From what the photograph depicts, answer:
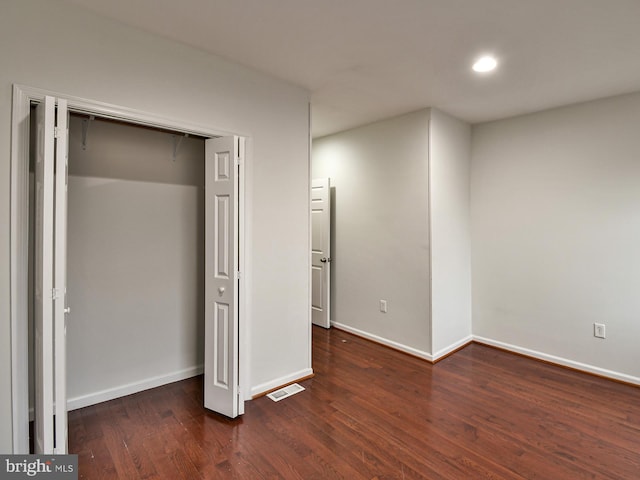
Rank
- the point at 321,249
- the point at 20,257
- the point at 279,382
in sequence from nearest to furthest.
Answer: the point at 20,257 < the point at 279,382 < the point at 321,249

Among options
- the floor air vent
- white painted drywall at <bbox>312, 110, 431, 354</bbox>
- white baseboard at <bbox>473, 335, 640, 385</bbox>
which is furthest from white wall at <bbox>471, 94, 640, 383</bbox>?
the floor air vent

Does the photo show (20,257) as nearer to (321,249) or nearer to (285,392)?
(285,392)

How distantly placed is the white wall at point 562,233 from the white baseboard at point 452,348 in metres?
0.15

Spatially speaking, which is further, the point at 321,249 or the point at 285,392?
the point at 321,249

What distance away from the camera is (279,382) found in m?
3.04

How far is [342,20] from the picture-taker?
2.13m

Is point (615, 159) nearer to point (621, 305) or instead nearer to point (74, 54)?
point (621, 305)

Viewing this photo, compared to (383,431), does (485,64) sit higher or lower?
higher

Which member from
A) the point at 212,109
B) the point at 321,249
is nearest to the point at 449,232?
the point at 321,249

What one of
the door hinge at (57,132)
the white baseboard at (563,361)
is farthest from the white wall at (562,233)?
the door hinge at (57,132)

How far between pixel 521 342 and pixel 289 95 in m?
3.55

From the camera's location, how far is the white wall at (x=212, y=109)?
1.86 m

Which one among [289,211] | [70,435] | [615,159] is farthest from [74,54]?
[615,159]

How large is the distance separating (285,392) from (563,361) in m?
2.84
